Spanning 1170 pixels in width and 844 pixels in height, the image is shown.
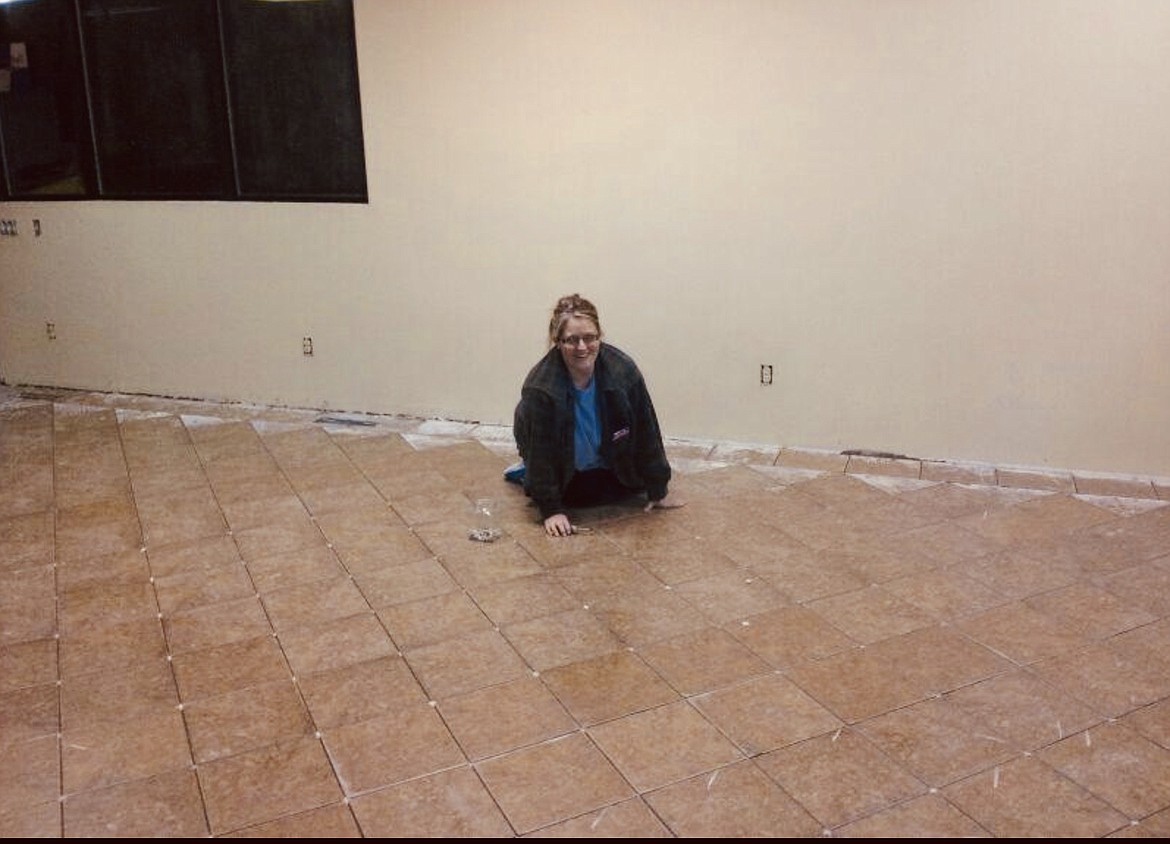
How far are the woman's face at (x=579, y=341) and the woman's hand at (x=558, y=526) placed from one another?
1.75ft

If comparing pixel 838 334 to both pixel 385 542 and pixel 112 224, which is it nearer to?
pixel 385 542

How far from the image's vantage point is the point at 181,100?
4969 mm

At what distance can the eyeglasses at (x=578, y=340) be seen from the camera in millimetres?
3371

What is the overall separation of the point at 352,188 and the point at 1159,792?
4.00 m

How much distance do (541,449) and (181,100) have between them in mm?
2909

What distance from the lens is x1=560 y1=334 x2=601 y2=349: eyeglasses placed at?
337 cm

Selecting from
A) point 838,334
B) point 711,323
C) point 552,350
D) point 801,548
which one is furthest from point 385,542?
point 838,334

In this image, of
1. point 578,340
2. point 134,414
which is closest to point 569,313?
point 578,340

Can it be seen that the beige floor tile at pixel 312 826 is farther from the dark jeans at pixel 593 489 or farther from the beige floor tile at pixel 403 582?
the dark jeans at pixel 593 489

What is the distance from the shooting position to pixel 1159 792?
2115mm

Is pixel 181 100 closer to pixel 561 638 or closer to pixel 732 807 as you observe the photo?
pixel 561 638

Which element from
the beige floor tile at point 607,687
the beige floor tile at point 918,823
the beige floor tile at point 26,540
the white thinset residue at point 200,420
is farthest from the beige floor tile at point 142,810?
the white thinset residue at point 200,420

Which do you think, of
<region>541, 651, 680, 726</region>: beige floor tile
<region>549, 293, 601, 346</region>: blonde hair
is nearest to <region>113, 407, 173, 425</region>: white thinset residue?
<region>549, 293, 601, 346</region>: blonde hair

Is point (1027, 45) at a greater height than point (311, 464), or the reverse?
point (1027, 45)
